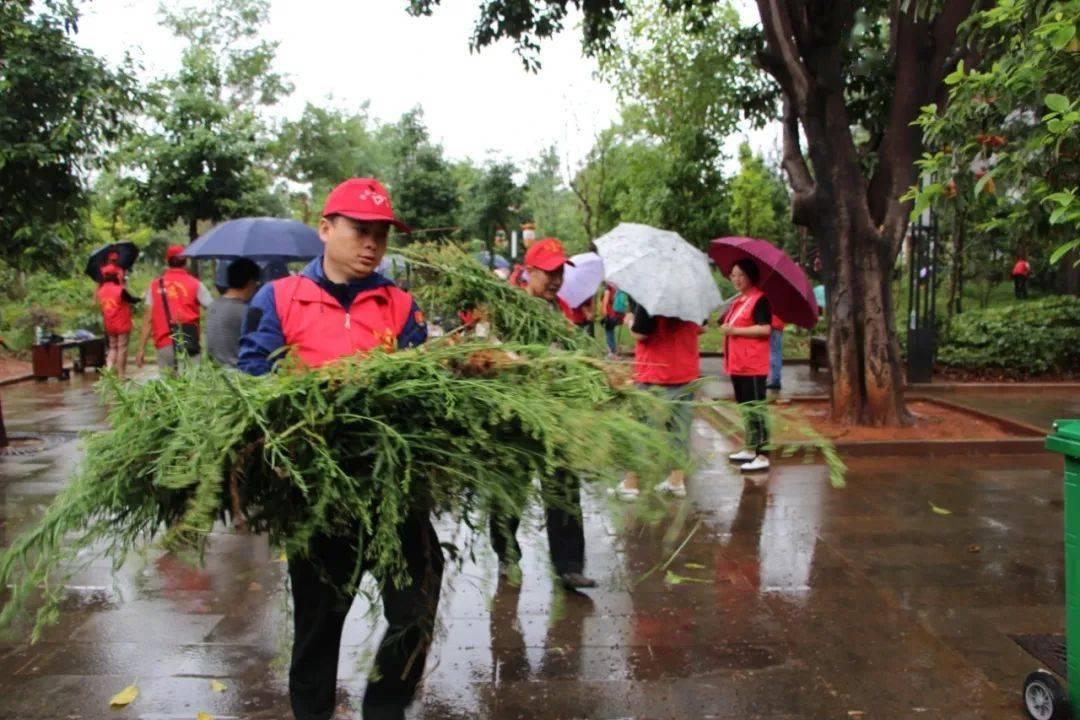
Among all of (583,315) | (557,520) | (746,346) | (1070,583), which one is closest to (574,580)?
(557,520)

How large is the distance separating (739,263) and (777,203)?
21011 mm

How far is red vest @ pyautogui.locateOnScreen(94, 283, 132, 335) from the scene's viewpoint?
1164 cm

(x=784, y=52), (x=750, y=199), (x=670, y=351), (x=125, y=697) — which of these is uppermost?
(x=750, y=199)

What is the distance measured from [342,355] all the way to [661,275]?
10.5ft

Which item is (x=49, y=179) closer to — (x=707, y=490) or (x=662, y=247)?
(x=662, y=247)

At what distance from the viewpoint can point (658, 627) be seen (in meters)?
4.38

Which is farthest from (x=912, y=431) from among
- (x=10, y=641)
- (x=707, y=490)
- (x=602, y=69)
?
(x=602, y=69)

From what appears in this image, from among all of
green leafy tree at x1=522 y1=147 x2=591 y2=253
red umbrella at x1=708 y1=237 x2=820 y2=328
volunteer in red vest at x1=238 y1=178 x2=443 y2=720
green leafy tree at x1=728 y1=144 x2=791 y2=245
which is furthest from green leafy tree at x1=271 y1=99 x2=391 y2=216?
volunteer in red vest at x1=238 y1=178 x2=443 y2=720

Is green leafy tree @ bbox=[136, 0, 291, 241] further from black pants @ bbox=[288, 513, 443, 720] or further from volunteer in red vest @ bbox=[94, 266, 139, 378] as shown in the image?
black pants @ bbox=[288, 513, 443, 720]

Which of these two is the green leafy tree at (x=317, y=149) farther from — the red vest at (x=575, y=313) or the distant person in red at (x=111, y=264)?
the red vest at (x=575, y=313)

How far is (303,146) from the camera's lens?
126ft

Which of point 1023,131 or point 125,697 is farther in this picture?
point 1023,131

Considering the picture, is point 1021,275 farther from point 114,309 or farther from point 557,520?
point 557,520

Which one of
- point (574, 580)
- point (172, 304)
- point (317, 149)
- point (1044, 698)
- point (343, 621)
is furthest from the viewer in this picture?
point (317, 149)
